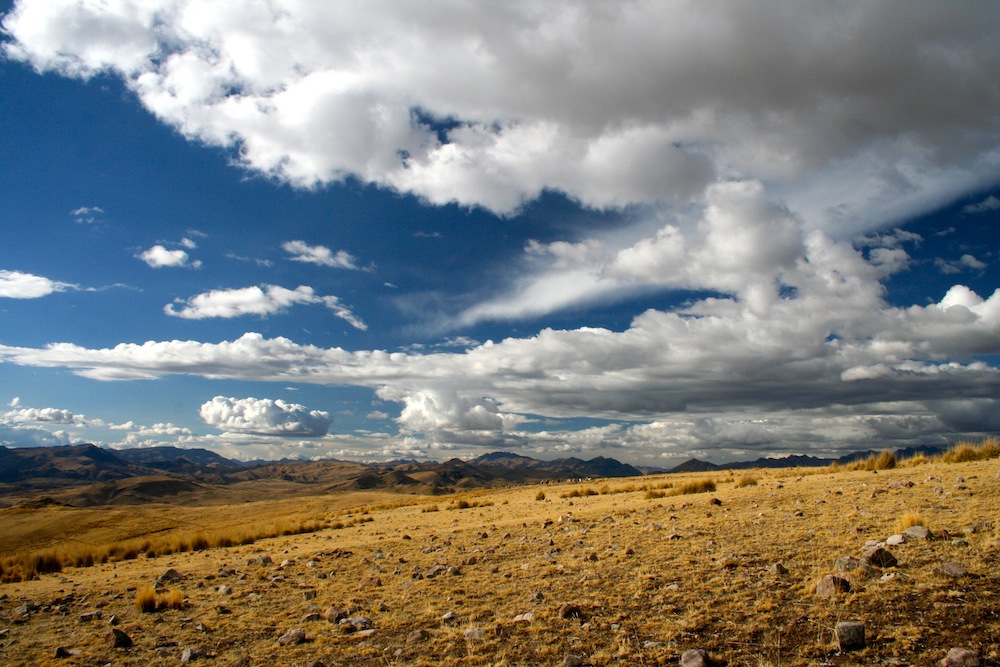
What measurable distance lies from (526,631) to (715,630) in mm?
2516

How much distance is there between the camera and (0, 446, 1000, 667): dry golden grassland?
623cm

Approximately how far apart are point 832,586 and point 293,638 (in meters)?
7.89

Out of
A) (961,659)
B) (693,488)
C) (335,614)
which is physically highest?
(961,659)

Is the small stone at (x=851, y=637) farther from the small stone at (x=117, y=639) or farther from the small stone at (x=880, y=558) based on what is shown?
the small stone at (x=117, y=639)

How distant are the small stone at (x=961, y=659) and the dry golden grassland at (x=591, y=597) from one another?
161mm

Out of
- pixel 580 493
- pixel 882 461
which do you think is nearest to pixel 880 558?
pixel 882 461

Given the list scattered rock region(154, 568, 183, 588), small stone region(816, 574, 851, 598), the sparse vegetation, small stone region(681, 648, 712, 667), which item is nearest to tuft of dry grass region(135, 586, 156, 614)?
scattered rock region(154, 568, 183, 588)

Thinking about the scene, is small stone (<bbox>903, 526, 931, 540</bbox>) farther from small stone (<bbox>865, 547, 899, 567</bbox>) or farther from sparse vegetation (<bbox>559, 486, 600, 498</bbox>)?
sparse vegetation (<bbox>559, 486, 600, 498</bbox>)

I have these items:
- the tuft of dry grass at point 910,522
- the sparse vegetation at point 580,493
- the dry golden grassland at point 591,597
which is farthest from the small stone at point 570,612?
the sparse vegetation at point 580,493

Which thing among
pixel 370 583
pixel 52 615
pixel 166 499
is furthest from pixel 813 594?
pixel 166 499

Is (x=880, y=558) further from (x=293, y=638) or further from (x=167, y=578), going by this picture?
(x=167, y=578)

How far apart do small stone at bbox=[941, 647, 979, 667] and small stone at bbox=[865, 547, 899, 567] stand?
310 cm

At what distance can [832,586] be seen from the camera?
715cm

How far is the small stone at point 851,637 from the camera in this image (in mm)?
5609
